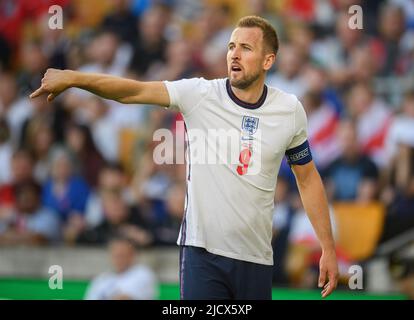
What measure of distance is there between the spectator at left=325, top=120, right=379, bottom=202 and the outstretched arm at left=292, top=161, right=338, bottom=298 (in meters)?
4.43

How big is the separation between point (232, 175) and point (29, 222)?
5.93m

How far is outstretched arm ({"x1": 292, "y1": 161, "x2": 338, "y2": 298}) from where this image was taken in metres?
5.70

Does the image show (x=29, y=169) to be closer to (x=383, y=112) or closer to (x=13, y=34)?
(x=13, y=34)

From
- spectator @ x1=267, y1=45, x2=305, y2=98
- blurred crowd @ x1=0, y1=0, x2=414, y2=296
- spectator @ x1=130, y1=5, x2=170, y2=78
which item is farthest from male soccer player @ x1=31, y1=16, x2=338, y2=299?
spectator @ x1=130, y1=5, x2=170, y2=78

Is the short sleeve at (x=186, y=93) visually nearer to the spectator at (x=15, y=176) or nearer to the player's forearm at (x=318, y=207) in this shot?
the player's forearm at (x=318, y=207)

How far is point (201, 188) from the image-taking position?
5508mm

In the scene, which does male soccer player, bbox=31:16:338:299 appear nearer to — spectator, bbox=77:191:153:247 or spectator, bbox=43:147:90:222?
spectator, bbox=77:191:153:247

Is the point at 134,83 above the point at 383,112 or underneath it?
underneath

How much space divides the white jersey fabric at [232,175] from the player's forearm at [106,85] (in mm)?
246

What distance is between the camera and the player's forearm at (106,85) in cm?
519

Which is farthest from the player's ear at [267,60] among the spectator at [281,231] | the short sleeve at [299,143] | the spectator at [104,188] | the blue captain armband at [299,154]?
the spectator at [104,188]
